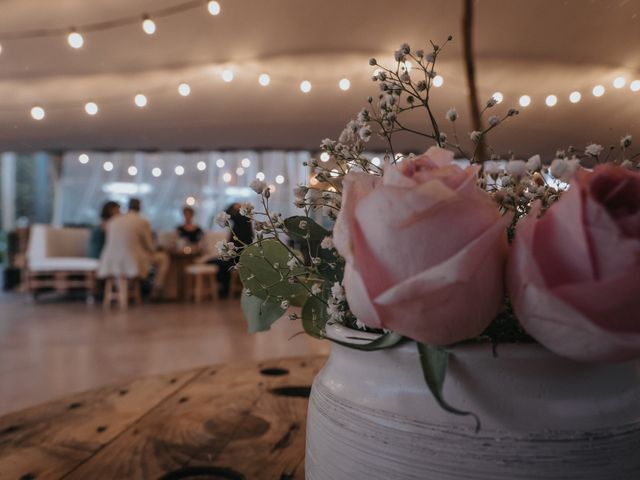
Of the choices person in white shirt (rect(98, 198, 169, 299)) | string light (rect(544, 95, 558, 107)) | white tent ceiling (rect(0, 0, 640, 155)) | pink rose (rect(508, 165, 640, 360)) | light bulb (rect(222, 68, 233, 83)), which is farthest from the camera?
light bulb (rect(222, 68, 233, 83))

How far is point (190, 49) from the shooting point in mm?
6285

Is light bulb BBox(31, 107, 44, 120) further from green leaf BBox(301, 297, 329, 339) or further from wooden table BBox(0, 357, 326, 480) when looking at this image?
green leaf BBox(301, 297, 329, 339)

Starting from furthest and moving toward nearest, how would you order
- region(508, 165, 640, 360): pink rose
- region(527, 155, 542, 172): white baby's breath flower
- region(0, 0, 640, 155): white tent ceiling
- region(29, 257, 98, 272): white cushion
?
region(29, 257, 98, 272): white cushion, region(0, 0, 640, 155): white tent ceiling, region(527, 155, 542, 172): white baby's breath flower, region(508, 165, 640, 360): pink rose

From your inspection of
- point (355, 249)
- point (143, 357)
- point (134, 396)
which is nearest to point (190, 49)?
point (143, 357)

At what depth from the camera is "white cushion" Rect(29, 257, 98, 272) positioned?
21.4 ft

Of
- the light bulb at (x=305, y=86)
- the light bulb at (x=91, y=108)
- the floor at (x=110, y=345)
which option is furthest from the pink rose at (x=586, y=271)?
the light bulb at (x=91, y=108)

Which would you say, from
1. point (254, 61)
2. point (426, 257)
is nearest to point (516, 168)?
point (426, 257)

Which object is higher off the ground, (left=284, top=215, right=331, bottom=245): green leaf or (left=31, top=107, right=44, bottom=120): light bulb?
(left=31, top=107, right=44, bottom=120): light bulb

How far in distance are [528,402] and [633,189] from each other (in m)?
0.16

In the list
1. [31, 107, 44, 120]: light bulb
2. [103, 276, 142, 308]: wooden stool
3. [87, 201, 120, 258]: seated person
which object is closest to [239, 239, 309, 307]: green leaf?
[103, 276, 142, 308]: wooden stool

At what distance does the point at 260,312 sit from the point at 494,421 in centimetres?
25

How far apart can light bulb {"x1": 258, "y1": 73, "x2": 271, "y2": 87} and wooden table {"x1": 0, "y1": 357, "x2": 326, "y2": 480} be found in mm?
6009

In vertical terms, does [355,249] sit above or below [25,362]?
above

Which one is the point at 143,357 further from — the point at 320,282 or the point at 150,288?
the point at 150,288
